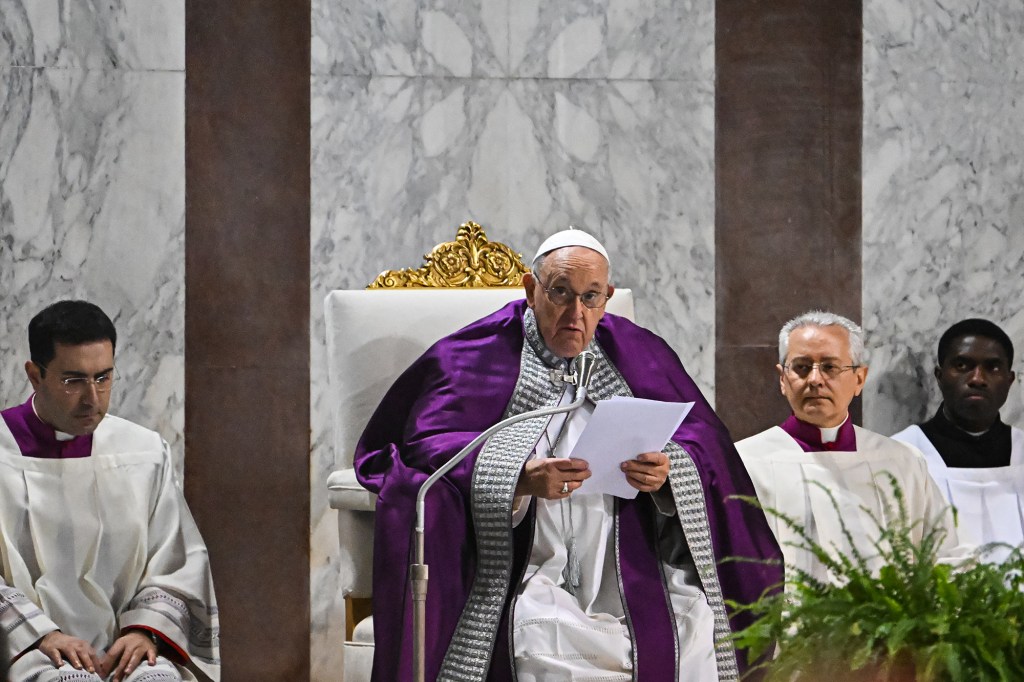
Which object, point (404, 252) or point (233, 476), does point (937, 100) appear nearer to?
point (404, 252)

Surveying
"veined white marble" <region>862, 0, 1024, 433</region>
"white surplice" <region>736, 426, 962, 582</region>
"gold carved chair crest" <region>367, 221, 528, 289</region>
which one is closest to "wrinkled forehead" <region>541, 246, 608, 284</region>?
"gold carved chair crest" <region>367, 221, 528, 289</region>

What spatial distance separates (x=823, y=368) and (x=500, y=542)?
1.66 meters

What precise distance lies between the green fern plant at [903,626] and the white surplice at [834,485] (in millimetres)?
2475

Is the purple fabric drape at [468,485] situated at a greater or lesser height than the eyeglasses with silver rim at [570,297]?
lesser

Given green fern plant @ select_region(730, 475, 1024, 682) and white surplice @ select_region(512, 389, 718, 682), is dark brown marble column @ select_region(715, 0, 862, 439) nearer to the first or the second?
white surplice @ select_region(512, 389, 718, 682)

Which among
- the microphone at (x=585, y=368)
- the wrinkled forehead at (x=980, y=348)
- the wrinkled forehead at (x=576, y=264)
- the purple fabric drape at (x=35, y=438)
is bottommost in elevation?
the purple fabric drape at (x=35, y=438)

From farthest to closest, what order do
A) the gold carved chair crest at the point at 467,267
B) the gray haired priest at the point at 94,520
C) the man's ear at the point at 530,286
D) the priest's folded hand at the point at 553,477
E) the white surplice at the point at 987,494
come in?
the white surplice at the point at 987,494 → the gold carved chair crest at the point at 467,267 → the man's ear at the point at 530,286 → the gray haired priest at the point at 94,520 → the priest's folded hand at the point at 553,477

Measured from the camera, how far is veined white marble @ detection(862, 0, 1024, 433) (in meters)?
5.56

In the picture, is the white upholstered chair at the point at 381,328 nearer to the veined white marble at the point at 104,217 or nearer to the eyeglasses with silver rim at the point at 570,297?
the eyeglasses with silver rim at the point at 570,297

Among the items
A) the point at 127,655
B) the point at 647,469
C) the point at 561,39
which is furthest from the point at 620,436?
the point at 561,39

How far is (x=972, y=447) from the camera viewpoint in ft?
17.4

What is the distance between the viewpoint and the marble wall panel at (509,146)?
538cm

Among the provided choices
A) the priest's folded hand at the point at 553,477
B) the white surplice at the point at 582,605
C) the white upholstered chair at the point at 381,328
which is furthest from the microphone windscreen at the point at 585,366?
the white upholstered chair at the point at 381,328

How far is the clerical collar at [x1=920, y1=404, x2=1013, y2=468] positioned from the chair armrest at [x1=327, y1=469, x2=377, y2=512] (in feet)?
8.43
